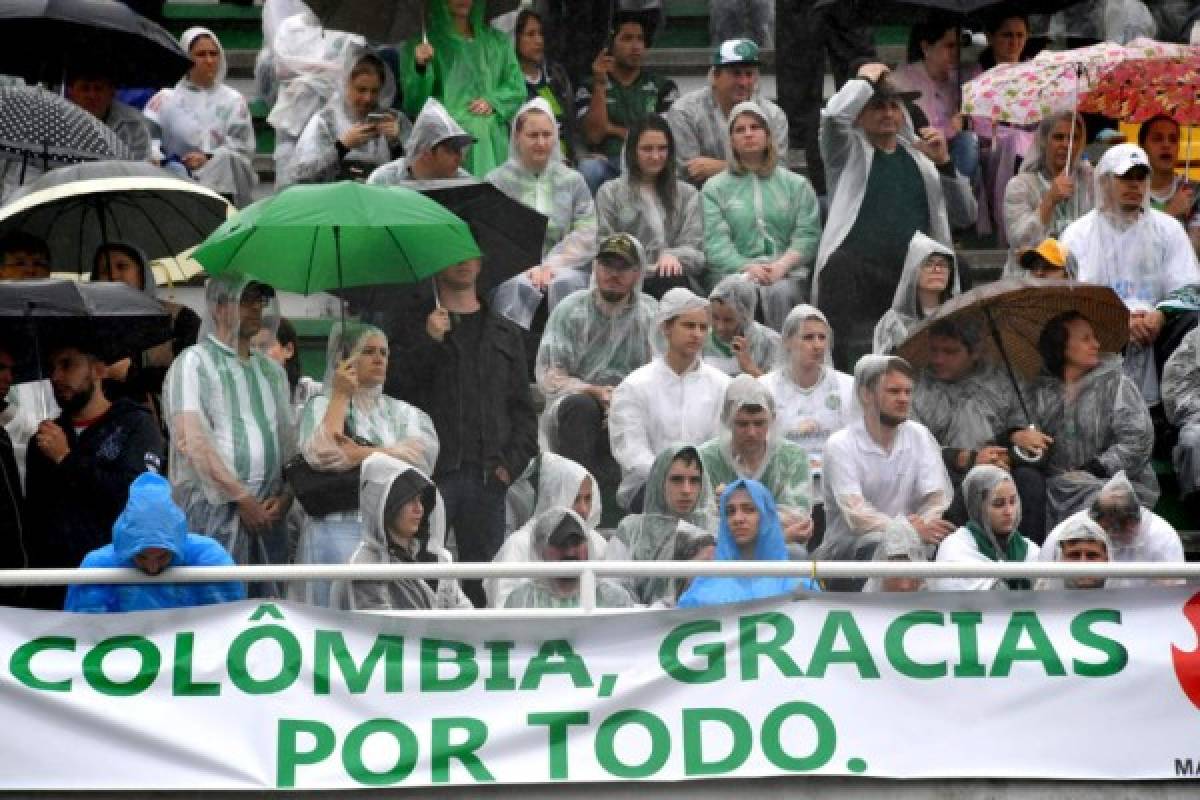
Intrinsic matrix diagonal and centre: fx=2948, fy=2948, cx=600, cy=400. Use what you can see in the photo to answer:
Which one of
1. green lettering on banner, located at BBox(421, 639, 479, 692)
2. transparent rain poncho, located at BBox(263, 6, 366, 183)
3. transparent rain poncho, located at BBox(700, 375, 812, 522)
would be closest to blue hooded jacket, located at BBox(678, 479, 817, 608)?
transparent rain poncho, located at BBox(700, 375, 812, 522)

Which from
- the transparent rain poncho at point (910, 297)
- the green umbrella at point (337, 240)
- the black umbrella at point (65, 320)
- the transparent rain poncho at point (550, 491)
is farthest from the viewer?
the transparent rain poncho at point (910, 297)

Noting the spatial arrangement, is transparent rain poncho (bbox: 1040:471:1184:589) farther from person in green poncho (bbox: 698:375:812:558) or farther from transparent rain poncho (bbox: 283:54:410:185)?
transparent rain poncho (bbox: 283:54:410:185)

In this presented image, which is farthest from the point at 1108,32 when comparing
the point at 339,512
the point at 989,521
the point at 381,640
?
the point at 381,640

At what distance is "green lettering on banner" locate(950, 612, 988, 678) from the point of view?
9.74 m

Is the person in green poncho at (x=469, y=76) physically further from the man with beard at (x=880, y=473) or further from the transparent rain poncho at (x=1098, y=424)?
the transparent rain poncho at (x=1098, y=424)

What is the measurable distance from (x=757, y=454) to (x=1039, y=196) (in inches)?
126

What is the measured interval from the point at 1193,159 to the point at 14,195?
21.3 ft

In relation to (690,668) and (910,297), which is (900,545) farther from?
(910,297)

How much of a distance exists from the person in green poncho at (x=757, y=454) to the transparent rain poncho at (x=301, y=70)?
3.48 m

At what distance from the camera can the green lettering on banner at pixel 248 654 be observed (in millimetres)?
9656

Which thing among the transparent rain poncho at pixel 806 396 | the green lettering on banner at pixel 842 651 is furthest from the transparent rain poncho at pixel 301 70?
the green lettering on banner at pixel 842 651

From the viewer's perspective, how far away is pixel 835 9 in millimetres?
14875

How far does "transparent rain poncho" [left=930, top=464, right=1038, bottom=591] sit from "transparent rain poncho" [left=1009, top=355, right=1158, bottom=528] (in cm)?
95

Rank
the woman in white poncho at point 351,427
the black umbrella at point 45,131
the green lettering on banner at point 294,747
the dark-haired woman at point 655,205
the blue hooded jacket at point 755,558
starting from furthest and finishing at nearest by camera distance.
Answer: the dark-haired woman at point 655,205
the black umbrella at point 45,131
the woman in white poncho at point 351,427
the blue hooded jacket at point 755,558
the green lettering on banner at point 294,747
